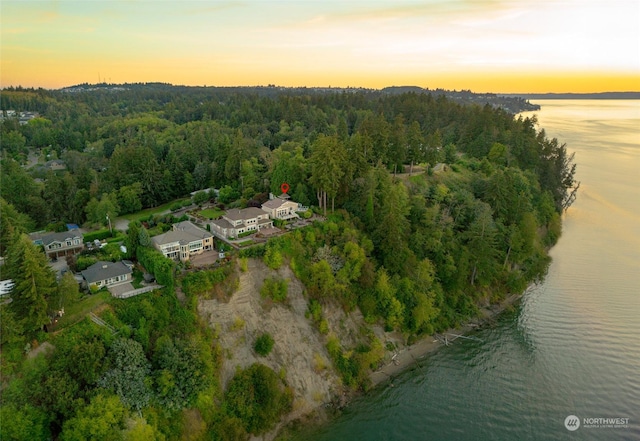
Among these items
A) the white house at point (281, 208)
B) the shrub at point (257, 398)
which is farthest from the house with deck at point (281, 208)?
the shrub at point (257, 398)

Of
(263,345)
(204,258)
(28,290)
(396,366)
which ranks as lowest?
(396,366)

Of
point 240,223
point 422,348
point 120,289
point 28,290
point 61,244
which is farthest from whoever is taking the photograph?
point 240,223

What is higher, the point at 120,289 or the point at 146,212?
the point at 146,212

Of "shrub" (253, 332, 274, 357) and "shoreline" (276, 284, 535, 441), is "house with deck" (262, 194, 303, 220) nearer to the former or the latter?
"shrub" (253, 332, 274, 357)

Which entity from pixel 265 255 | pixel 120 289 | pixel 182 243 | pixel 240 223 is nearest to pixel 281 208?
pixel 240 223

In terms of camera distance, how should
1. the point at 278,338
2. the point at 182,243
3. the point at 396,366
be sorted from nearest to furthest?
the point at 278,338, the point at 396,366, the point at 182,243

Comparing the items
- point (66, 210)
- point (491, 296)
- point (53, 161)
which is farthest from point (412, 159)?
point (53, 161)

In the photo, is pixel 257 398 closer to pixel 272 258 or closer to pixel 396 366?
pixel 272 258
